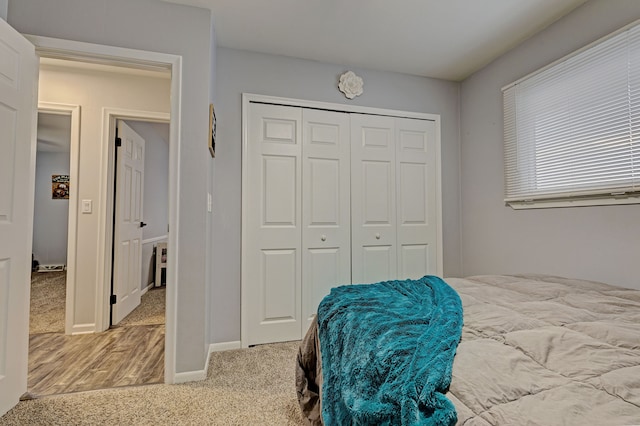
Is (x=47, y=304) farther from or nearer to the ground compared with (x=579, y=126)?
nearer to the ground

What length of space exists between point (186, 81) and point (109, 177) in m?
1.58

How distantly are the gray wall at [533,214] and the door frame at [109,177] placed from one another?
9.69 ft

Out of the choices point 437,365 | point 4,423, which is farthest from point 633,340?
point 4,423

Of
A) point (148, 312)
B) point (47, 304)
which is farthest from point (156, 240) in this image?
point (148, 312)

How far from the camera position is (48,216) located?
6672 mm

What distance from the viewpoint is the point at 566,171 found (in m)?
2.29

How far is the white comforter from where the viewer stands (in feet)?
1.91

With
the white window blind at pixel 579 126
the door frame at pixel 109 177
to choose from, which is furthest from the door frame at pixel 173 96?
the white window blind at pixel 579 126

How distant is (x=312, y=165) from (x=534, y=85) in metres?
1.87

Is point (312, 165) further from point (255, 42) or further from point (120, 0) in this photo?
point (120, 0)

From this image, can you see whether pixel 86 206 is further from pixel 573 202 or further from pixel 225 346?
pixel 573 202

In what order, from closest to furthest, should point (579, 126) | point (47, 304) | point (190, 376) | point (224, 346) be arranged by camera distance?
point (190, 376), point (579, 126), point (224, 346), point (47, 304)

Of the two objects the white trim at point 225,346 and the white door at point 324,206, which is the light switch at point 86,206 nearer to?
the white trim at point 225,346

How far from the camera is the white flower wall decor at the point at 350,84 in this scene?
119 inches
